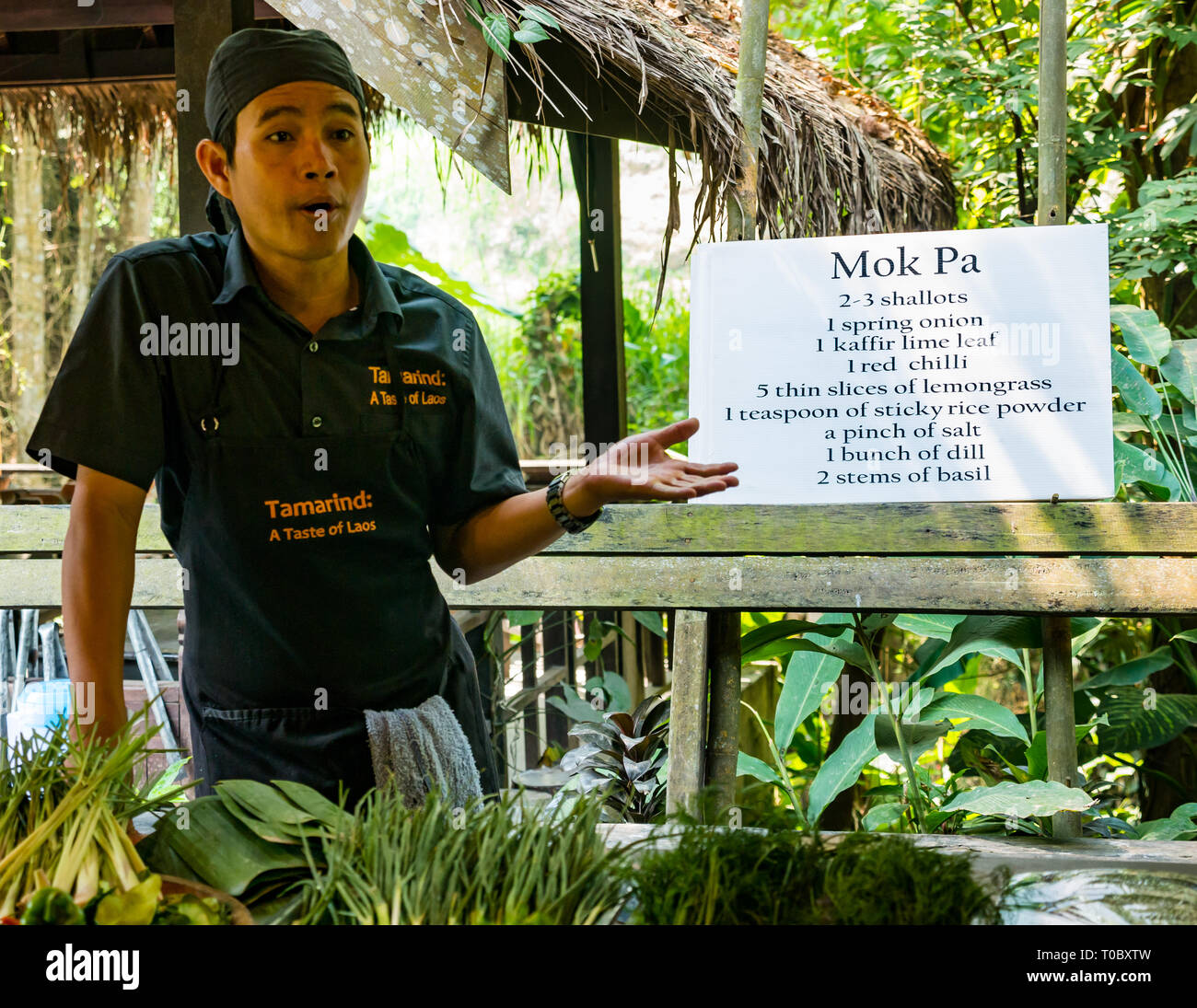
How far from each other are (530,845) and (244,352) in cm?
75

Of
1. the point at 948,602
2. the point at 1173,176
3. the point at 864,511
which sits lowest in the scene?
the point at 948,602

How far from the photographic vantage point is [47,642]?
11.2 ft

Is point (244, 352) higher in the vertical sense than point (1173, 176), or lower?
lower

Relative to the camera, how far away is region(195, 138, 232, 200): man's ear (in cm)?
138

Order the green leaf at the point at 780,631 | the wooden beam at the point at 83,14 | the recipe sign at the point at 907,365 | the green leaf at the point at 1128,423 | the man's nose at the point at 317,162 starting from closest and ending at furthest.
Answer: the man's nose at the point at 317,162, the recipe sign at the point at 907,365, the green leaf at the point at 780,631, the green leaf at the point at 1128,423, the wooden beam at the point at 83,14

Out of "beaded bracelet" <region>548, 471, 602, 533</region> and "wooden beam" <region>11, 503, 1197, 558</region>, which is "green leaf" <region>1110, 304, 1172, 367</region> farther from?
"beaded bracelet" <region>548, 471, 602, 533</region>

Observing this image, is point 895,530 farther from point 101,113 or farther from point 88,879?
point 101,113

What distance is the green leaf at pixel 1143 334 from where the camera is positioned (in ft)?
9.32

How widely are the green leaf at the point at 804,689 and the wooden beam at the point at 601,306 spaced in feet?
4.82

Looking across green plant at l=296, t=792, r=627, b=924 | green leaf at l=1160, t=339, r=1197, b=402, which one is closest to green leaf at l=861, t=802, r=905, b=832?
green leaf at l=1160, t=339, r=1197, b=402

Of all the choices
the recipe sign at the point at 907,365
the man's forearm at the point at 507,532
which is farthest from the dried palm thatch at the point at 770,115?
the man's forearm at the point at 507,532

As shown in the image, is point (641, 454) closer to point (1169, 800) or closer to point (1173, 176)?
point (1169, 800)

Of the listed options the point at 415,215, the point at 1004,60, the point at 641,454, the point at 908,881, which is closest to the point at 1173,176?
the point at 1004,60

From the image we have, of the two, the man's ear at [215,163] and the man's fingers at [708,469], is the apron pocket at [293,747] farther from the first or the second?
the man's ear at [215,163]
